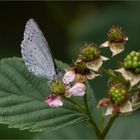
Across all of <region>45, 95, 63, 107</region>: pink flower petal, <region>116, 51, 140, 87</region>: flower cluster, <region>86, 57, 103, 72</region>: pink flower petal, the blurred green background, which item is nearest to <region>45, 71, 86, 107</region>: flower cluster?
<region>45, 95, 63, 107</region>: pink flower petal

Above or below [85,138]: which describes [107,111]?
above

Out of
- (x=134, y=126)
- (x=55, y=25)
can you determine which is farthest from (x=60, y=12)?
(x=134, y=126)

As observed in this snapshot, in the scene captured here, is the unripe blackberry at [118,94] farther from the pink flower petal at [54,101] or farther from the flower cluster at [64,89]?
the pink flower petal at [54,101]

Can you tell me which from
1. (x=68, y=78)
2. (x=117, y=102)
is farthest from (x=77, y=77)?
(x=117, y=102)

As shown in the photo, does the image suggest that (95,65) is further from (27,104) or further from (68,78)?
(27,104)

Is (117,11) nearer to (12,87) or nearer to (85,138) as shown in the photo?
(85,138)

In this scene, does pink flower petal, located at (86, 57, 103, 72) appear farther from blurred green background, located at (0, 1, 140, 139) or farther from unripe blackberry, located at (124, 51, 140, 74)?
blurred green background, located at (0, 1, 140, 139)
